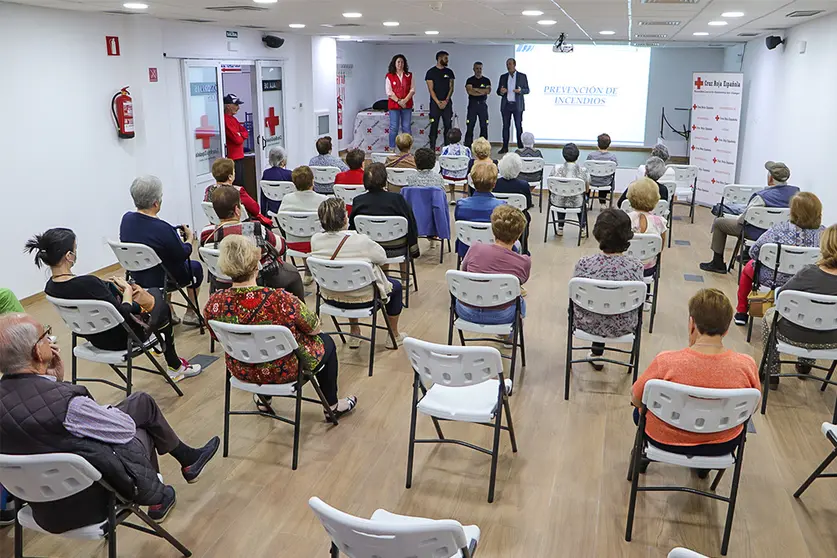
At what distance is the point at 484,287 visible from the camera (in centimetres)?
443

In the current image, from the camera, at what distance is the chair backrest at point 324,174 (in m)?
8.73

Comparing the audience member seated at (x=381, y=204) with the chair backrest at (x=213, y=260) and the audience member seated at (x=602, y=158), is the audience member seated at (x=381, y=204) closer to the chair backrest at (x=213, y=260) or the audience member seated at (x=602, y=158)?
the chair backrest at (x=213, y=260)

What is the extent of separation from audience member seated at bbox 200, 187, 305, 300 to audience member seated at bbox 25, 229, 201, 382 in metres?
0.62

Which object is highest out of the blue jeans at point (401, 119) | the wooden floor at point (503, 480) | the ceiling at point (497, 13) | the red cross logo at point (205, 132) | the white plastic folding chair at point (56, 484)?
the ceiling at point (497, 13)

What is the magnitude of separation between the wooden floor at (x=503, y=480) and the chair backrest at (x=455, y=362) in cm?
67

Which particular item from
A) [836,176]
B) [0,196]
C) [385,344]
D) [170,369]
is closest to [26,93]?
[0,196]

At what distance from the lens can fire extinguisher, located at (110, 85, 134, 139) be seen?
7.72m

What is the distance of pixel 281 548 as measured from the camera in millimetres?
3221

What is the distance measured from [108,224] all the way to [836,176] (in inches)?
298

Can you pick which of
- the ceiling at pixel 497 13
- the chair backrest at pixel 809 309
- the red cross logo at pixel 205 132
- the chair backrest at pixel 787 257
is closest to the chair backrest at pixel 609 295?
the chair backrest at pixel 809 309

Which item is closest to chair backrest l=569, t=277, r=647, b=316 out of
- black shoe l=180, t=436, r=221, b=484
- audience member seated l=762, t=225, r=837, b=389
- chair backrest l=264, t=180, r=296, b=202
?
audience member seated l=762, t=225, r=837, b=389

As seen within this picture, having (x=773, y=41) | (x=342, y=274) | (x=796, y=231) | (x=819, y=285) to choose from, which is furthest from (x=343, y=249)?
(x=773, y=41)

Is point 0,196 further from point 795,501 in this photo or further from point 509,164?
point 795,501

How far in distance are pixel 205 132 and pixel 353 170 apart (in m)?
3.05
